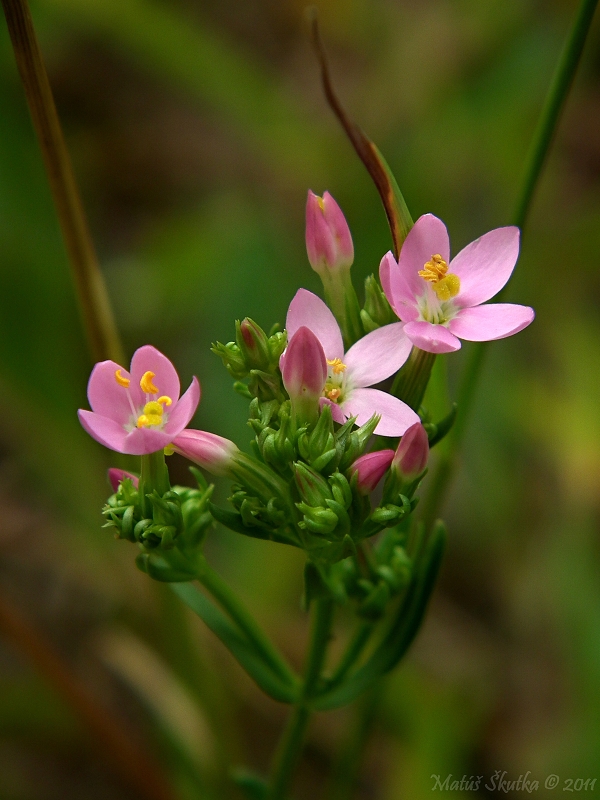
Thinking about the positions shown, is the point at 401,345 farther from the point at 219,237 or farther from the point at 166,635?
the point at 219,237

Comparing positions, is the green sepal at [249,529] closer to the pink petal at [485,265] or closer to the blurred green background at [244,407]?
the pink petal at [485,265]

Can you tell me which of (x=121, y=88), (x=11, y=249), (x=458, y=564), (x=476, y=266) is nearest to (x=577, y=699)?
(x=458, y=564)

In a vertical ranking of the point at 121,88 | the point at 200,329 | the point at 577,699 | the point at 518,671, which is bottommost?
the point at 518,671

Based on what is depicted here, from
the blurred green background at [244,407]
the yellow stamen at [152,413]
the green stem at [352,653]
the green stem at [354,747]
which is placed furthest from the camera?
the blurred green background at [244,407]

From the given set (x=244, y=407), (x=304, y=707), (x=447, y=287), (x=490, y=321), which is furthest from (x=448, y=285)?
(x=244, y=407)

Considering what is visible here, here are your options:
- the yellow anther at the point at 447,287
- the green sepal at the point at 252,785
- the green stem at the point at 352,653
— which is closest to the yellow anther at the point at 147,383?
the yellow anther at the point at 447,287

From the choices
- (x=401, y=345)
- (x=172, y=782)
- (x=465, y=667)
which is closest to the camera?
(x=401, y=345)

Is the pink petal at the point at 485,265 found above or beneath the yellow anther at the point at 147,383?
above
